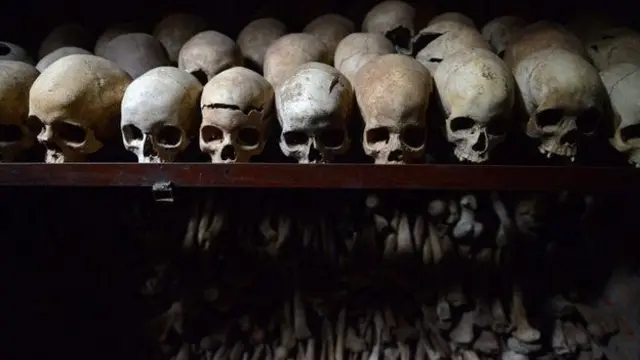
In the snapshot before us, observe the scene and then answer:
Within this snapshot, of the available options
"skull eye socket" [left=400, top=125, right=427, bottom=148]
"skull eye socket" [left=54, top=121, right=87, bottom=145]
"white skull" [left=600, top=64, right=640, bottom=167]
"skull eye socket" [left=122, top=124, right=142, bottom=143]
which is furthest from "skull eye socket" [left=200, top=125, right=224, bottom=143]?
"white skull" [left=600, top=64, right=640, bottom=167]

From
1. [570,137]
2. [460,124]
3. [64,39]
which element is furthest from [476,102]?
[64,39]

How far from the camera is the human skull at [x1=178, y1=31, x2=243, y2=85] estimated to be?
112 centimetres

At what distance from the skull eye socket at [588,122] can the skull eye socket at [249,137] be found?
0.54 metres

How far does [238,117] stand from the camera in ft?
3.13

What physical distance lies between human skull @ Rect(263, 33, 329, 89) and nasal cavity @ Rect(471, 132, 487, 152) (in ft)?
1.23

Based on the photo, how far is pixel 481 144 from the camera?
0.92 meters

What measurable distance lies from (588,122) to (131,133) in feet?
2.57

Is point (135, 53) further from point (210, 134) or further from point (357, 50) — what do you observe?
point (357, 50)

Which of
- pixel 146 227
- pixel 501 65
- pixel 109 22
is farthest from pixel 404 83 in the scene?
pixel 109 22

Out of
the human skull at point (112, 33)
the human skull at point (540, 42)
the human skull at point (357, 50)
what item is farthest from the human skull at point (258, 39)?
the human skull at point (540, 42)

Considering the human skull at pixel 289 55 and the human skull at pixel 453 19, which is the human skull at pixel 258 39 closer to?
the human skull at pixel 289 55

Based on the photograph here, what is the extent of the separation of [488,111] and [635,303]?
555mm

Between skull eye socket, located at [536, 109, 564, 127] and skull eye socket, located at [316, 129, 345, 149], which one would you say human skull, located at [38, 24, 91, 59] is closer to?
skull eye socket, located at [316, 129, 345, 149]

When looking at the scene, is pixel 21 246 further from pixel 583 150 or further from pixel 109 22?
pixel 583 150
